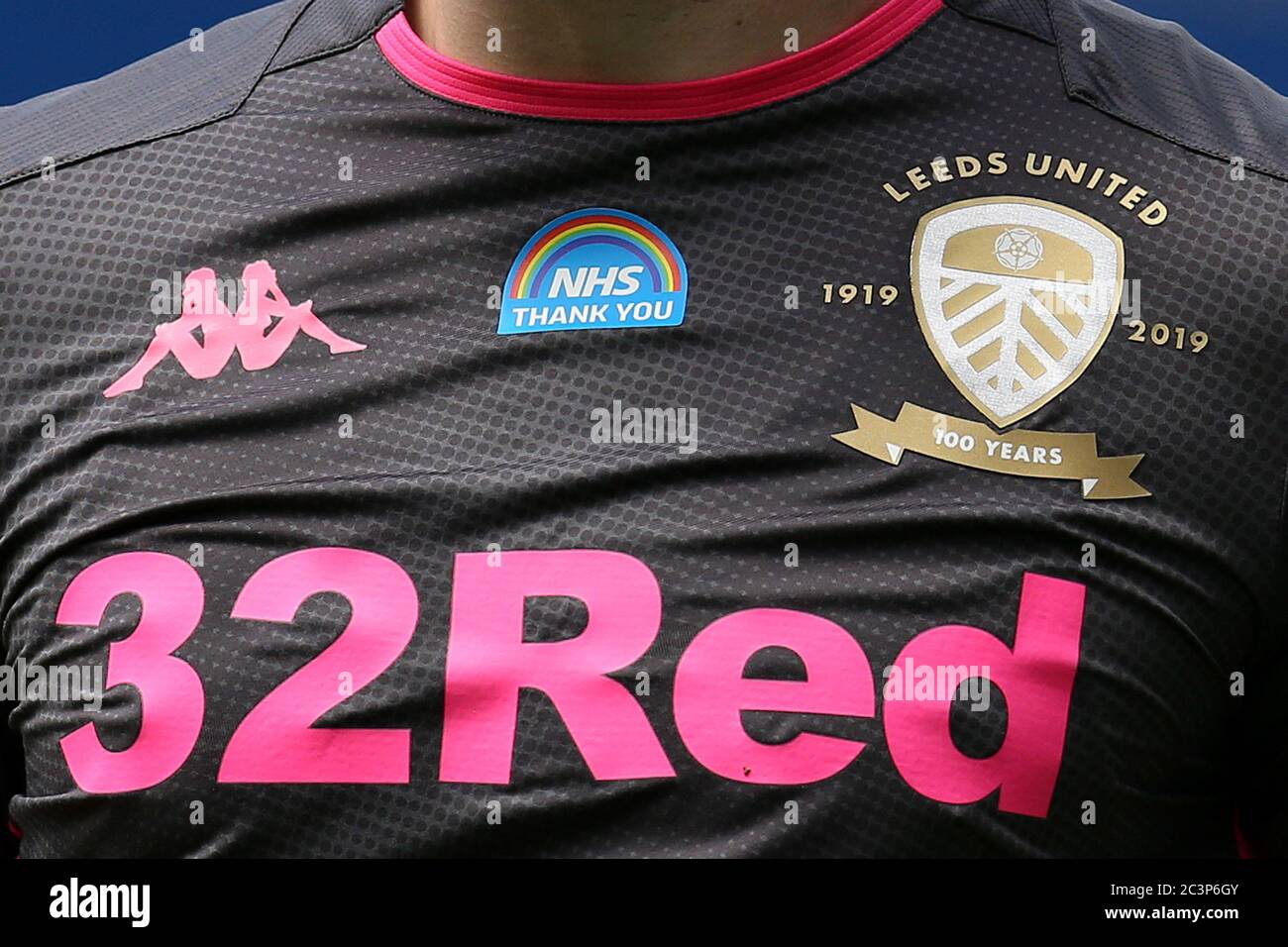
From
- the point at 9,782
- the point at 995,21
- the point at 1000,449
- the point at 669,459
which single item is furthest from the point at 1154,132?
the point at 9,782

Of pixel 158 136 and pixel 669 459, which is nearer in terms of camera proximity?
A: pixel 669 459

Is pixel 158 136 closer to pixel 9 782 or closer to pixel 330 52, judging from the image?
pixel 330 52

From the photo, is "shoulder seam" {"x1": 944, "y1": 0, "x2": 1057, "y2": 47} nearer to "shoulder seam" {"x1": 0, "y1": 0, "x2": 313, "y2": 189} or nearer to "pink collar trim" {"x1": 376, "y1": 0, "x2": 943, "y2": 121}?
"pink collar trim" {"x1": 376, "y1": 0, "x2": 943, "y2": 121}

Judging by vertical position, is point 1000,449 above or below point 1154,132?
below

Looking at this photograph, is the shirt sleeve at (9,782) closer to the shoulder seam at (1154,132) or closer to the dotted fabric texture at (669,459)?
the dotted fabric texture at (669,459)

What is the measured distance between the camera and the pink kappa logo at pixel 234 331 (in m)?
1.18

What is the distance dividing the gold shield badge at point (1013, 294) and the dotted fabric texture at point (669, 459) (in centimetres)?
1

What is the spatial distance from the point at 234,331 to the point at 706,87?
33 centimetres

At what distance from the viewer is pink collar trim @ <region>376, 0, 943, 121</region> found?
117cm

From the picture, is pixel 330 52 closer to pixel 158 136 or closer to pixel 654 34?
pixel 158 136

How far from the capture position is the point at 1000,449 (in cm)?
111

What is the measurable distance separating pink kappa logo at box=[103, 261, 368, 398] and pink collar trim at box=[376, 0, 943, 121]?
171 mm

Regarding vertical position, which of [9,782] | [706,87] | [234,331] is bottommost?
[9,782]

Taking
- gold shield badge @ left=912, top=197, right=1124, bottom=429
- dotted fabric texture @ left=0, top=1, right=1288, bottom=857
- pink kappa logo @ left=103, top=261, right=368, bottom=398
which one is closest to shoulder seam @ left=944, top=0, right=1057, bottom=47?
dotted fabric texture @ left=0, top=1, right=1288, bottom=857
